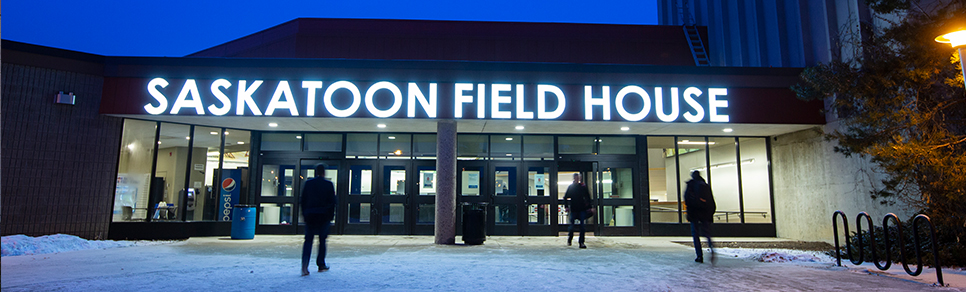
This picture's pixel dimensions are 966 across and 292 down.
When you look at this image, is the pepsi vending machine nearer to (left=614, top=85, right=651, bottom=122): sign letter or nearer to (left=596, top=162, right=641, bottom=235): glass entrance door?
(left=596, top=162, right=641, bottom=235): glass entrance door

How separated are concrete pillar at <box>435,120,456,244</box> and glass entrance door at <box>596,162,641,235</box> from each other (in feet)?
14.5

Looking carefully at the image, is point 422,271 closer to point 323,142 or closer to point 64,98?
point 323,142

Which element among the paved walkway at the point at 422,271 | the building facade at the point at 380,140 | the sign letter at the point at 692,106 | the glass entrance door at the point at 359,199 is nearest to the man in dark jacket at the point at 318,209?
the paved walkway at the point at 422,271

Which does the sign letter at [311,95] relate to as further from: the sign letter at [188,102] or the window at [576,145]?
the window at [576,145]

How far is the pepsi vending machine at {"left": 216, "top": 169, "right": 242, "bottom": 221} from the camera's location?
561 inches

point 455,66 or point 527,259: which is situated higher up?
point 455,66

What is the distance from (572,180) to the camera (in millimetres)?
14758

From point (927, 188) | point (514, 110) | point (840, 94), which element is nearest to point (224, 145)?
point (514, 110)

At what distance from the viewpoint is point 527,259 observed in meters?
9.09

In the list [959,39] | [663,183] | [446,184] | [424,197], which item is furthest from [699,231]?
[424,197]

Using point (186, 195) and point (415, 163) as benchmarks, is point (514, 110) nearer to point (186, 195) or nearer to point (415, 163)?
point (415, 163)

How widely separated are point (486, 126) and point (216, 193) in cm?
716

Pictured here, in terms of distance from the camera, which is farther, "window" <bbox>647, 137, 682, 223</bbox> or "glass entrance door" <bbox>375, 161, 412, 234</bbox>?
"window" <bbox>647, 137, 682, 223</bbox>

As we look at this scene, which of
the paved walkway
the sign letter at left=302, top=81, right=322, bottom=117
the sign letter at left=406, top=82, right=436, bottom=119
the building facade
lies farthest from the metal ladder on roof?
the sign letter at left=302, top=81, right=322, bottom=117
